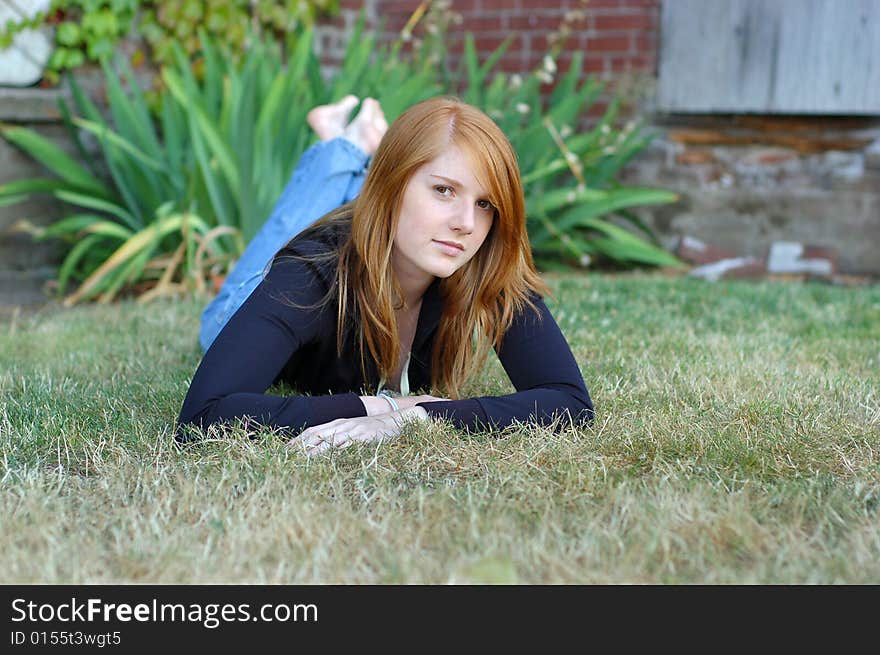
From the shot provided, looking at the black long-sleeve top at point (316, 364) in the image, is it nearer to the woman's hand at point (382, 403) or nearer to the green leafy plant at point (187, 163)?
the woman's hand at point (382, 403)

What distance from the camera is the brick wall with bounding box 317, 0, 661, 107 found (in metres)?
5.21

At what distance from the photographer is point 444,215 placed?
2.07m

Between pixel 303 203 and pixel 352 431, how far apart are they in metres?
1.38

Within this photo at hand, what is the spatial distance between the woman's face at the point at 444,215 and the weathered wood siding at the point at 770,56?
11.0 ft

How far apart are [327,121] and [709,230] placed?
2.54m

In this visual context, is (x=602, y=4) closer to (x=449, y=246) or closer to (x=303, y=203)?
(x=303, y=203)

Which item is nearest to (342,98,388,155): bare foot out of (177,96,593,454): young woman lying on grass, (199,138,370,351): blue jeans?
(199,138,370,351): blue jeans

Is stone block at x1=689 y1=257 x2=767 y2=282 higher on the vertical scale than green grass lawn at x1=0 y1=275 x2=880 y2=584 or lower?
lower

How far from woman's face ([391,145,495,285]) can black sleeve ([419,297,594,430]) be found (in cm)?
25

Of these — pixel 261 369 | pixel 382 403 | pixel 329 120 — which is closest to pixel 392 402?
pixel 382 403

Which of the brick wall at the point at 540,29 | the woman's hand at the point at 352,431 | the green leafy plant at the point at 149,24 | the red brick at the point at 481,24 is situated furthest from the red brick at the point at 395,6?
the woman's hand at the point at 352,431

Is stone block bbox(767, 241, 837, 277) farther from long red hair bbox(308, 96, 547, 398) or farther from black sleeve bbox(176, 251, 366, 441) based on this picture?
black sleeve bbox(176, 251, 366, 441)
